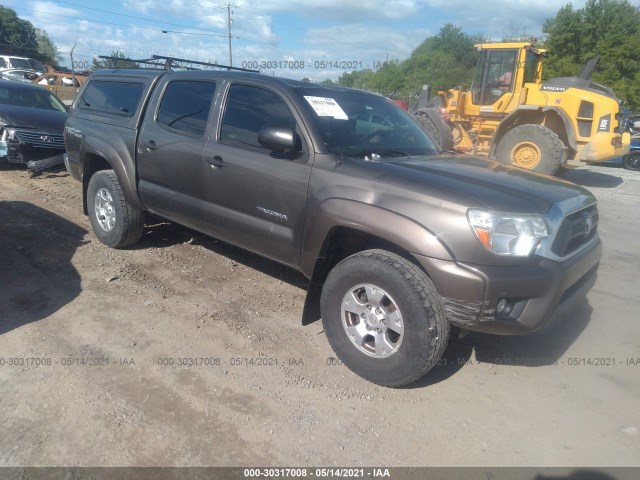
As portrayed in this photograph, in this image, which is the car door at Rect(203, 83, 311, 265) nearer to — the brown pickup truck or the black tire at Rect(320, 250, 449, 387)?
the brown pickup truck

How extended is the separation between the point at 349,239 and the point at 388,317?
647 mm

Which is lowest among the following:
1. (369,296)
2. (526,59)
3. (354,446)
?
(354,446)

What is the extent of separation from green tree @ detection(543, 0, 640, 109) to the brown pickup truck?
32.4 metres

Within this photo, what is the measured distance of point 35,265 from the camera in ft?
15.7

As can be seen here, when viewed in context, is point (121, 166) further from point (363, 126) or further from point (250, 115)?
point (363, 126)

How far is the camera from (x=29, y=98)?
9.88 metres

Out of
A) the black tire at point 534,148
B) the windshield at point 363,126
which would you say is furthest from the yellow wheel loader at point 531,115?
the windshield at point 363,126

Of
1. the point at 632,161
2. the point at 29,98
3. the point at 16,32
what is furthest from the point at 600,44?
the point at 16,32

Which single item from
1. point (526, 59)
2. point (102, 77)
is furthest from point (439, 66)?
point (102, 77)

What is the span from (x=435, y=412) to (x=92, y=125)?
4524mm

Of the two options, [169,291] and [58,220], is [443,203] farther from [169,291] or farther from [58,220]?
[58,220]

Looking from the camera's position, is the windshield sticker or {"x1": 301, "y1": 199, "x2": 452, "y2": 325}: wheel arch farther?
the windshield sticker

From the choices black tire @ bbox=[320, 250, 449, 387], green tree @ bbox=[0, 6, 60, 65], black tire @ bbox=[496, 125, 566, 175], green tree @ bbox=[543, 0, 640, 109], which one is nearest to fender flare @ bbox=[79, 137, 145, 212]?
black tire @ bbox=[320, 250, 449, 387]

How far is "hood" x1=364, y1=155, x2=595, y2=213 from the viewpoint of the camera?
290 centimetres
